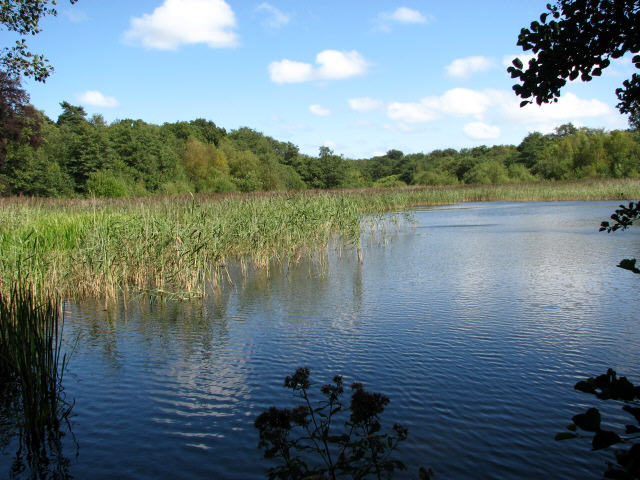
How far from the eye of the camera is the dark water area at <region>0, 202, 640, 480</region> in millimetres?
3824

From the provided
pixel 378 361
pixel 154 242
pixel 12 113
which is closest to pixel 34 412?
pixel 378 361

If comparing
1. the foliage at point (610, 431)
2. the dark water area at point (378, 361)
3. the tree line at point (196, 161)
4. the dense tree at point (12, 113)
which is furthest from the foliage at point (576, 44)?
the tree line at point (196, 161)

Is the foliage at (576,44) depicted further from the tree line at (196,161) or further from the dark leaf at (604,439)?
the tree line at (196,161)

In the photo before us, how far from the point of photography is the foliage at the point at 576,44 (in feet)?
8.16

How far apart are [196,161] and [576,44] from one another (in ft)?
176

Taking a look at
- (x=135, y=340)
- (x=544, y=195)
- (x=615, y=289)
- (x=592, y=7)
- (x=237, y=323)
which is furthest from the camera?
(x=544, y=195)

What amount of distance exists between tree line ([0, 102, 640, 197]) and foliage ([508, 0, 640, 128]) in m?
25.3

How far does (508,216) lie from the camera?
996 inches

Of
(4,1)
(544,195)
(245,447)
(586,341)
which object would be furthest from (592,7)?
(544,195)

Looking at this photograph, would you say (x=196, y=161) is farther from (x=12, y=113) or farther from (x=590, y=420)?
(x=590, y=420)

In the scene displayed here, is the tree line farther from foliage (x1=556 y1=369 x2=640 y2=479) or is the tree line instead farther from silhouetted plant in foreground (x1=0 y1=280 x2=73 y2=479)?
foliage (x1=556 y1=369 x2=640 y2=479)

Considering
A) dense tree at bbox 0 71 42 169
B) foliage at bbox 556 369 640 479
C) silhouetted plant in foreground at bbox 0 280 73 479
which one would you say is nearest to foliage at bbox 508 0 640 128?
foliage at bbox 556 369 640 479

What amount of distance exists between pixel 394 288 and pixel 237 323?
3341 mm

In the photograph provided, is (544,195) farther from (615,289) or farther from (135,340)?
(135,340)
